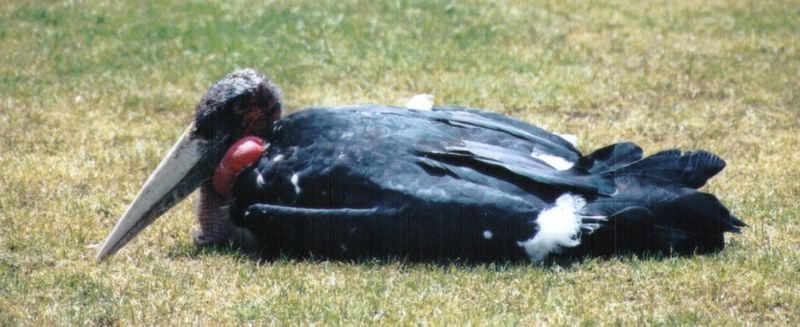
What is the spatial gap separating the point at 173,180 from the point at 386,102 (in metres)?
3.31

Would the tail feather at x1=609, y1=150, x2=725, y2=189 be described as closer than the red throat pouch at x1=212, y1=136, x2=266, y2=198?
Yes

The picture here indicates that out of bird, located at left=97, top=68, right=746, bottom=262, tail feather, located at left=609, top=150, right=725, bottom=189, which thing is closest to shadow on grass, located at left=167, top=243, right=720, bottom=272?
bird, located at left=97, top=68, right=746, bottom=262

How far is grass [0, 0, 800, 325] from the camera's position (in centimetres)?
488

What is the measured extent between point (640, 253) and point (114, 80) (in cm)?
553

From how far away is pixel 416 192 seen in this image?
5.31m

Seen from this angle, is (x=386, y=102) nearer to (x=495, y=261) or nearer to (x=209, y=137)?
(x=209, y=137)

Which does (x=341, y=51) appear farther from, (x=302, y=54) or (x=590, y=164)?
(x=590, y=164)

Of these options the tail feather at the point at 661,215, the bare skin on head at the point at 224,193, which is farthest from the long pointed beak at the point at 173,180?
the tail feather at the point at 661,215

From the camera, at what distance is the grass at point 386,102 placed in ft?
16.0

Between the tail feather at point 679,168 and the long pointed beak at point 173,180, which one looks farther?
the long pointed beak at point 173,180

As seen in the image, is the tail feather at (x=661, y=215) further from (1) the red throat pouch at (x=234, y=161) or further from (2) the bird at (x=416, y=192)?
(1) the red throat pouch at (x=234, y=161)

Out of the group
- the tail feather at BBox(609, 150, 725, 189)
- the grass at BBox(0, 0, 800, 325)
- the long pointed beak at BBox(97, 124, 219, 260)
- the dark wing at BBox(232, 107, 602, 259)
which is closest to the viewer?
the grass at BBox(0, 0, 800, 325)

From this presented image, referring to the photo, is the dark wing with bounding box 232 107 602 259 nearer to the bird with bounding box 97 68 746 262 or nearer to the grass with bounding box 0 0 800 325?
the bird with bounding box 97 68 746 262

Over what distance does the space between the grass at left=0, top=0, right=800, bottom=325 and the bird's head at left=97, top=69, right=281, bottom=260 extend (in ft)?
0.90
